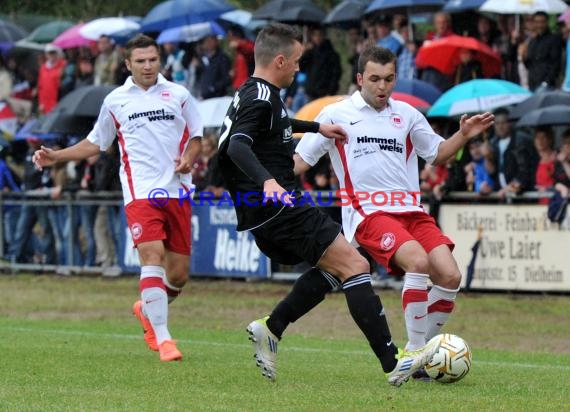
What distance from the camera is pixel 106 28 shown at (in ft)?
76.3

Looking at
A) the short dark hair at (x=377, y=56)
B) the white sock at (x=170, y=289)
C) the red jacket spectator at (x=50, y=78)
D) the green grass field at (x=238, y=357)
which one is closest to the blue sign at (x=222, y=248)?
the green grass field at (x=238, y=357)

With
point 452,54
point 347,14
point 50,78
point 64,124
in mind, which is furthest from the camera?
point 50,78

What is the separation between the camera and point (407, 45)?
62.1 feet

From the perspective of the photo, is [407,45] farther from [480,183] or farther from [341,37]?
[341,37]

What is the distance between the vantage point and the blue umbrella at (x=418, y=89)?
57.9ft

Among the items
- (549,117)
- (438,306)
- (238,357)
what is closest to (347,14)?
(549,117)

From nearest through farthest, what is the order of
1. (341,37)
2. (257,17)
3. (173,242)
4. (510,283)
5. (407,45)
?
(173,242)
(510,283)
(407,45)
(257,17)
(341,37)

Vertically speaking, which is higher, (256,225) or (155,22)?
(155,22)

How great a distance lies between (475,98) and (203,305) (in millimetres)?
4396

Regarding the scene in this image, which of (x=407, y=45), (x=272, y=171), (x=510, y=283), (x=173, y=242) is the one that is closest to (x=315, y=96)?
(x=407, y=45)

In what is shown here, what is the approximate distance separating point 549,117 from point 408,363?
309 inches

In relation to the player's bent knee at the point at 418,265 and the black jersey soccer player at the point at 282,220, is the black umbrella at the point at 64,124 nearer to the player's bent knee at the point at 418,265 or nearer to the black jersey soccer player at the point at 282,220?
the black jersey soccer player at the point at 282,220

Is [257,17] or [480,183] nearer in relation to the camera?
[480,183]

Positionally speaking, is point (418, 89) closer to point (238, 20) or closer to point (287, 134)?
point (238, 20)
